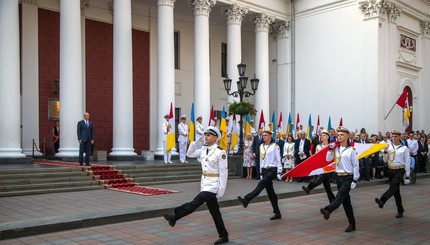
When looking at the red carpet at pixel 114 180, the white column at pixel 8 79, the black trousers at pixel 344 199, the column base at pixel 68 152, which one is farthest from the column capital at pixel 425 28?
the white column at pixel 8 79

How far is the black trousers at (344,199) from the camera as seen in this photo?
7.86 meters

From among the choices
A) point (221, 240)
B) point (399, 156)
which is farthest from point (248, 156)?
point (221, 240)

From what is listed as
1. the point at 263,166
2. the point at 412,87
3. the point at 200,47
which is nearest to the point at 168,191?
the point at 263,166

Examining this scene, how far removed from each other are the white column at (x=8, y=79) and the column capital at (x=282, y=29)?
52.3 ft

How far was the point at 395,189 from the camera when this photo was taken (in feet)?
30.9

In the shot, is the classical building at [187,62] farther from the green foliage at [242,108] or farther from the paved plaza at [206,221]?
the paved plaza at [206,221]

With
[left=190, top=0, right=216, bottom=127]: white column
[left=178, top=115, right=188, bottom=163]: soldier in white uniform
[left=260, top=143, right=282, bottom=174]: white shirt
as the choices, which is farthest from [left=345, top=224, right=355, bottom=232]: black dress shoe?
[left=190, top=0, right=216, bottom=127]: white column

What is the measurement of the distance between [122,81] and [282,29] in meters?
12.4

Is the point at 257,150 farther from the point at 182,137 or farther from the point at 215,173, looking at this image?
the point at 215,173

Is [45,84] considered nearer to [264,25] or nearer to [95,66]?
[95,66]

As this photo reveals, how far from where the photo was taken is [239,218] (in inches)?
370

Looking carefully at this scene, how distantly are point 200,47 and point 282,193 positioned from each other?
10.9m

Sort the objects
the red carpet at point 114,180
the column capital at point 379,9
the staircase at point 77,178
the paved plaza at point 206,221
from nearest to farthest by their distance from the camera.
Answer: the paved plaza at point 206,221 < the staircase at point 77,178 < the red carpet at point 114,180 < the column capital at point 379,9

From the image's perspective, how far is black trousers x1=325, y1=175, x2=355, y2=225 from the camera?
310 inches
